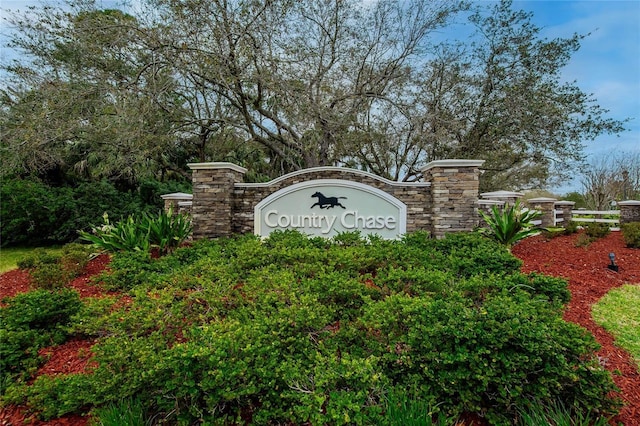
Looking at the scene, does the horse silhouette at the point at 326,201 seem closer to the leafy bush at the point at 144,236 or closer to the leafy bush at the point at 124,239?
the leafy bush at the point at 144,236

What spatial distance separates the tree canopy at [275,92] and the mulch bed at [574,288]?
3337 mm

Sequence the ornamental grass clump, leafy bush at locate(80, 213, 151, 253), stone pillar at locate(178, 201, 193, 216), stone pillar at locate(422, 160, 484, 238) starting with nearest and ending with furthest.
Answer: leafy bush at locate(80, 213, 151, 253) → the ornamental grass clump → stone pillar at locate(422, 160, 484, 238) → stone pillar at locate(178, 201, 193, 216)

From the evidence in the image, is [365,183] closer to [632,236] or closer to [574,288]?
[574,288]

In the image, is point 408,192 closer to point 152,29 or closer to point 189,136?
point 152,29

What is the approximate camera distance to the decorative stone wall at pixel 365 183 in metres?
6.17

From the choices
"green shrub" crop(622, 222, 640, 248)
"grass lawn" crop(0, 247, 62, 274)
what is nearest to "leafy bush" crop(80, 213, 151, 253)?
"grass lawn" crop(0, 247, 62, 274)

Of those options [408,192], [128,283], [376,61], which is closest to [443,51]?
[376,61]

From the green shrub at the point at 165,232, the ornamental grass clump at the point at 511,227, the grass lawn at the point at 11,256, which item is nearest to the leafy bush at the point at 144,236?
the green shrub at the point at 165,232

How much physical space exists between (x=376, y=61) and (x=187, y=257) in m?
7.44

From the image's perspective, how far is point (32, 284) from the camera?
457cm

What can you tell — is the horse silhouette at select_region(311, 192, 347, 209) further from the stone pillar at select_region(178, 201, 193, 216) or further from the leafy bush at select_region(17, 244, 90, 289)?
the leafy bush at select_region(17, 244, 90, 289)

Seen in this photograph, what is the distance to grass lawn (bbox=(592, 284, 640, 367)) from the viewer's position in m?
2.87

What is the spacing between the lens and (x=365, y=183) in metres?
6.55

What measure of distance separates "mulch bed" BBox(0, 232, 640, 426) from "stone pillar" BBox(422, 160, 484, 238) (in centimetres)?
105
